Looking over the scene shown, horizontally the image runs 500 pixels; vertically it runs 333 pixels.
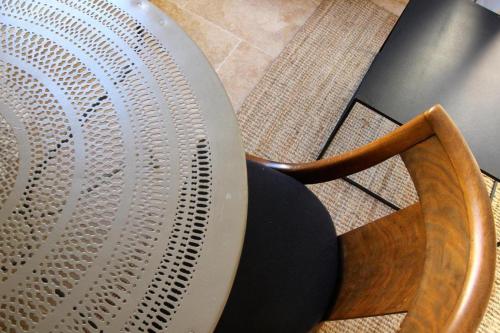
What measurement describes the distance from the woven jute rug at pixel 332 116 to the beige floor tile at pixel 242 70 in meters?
0.03

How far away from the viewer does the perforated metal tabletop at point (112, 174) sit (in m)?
0.47

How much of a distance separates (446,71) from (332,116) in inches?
17.1

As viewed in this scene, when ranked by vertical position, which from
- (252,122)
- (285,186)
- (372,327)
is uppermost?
(285,186)

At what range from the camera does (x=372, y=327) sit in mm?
1165

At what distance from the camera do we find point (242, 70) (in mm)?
1579

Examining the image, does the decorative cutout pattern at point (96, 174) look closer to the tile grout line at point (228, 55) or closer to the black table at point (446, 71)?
the black table at point (446, 71)

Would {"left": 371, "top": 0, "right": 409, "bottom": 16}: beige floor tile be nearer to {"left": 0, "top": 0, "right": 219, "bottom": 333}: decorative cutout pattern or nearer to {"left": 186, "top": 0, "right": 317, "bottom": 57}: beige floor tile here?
{"left": 186, "top": 0, "right": 317, "bottom": 57}: beige floor tile

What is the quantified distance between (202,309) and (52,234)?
201 mm

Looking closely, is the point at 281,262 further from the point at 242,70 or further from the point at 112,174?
the point at 242,70

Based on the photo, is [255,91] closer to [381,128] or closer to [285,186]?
[381,128]

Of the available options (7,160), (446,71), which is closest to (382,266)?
(7,160)

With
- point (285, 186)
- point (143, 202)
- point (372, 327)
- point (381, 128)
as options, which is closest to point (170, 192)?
point (143, 202)

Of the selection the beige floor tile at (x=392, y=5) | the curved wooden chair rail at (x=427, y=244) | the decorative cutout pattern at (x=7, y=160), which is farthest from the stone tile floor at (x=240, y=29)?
the decorative cutout pattern at (x=7, y=160)

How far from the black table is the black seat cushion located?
0.42m
